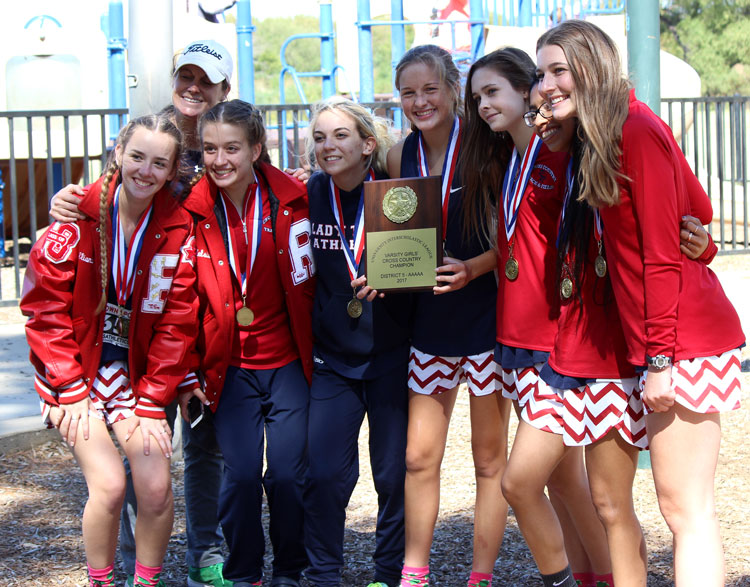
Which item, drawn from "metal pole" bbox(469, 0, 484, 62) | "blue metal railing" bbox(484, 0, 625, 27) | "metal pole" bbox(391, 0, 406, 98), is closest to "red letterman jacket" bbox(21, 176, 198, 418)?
"metal pole" bbox(469, 0, 484, 62)

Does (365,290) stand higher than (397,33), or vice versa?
(397,33)

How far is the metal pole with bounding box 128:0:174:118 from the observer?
530 centimetres

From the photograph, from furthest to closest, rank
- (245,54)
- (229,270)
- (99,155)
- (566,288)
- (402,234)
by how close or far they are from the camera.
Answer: (245,54) < (99,155) < (229,270) < (402,234) < (566,288)

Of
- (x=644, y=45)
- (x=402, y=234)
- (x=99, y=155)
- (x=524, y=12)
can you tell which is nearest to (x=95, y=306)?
(x=402, y=234)

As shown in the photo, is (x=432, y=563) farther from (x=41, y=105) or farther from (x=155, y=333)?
(x=41, y=105)

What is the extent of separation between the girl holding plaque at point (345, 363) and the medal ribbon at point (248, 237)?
0.74 ft

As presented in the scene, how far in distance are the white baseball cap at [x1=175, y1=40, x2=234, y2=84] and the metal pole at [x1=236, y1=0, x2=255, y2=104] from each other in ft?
33.9

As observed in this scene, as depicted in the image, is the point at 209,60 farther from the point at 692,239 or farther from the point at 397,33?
the point at 397,33

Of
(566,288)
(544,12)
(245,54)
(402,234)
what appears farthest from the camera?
(544,12)

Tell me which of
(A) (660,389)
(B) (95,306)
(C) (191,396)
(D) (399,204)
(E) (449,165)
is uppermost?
(E) (449,165)

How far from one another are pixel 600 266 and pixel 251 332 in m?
1.40

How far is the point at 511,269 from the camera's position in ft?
11.5

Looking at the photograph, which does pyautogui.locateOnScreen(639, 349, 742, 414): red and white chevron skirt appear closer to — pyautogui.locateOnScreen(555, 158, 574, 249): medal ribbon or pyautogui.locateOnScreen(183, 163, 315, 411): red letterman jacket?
pyautogui.locateOnScreen(555, 158, 574, 249): medal ribbon

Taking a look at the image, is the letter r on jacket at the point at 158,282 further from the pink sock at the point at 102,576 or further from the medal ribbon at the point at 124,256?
the pink sock at the point at 102,576
